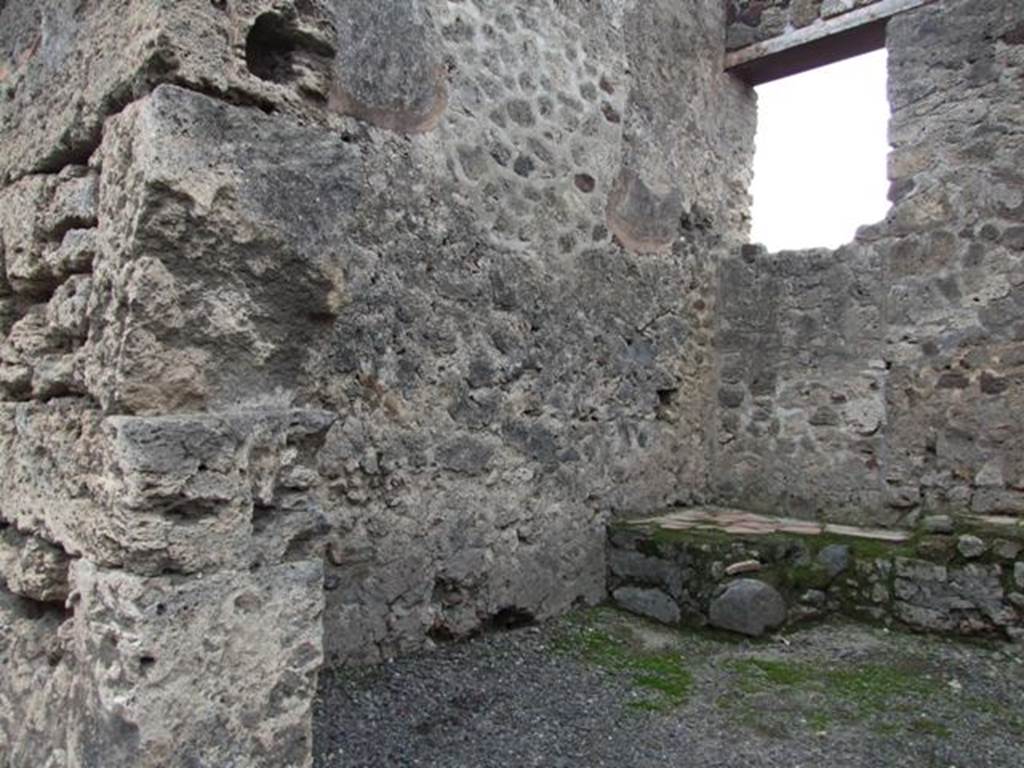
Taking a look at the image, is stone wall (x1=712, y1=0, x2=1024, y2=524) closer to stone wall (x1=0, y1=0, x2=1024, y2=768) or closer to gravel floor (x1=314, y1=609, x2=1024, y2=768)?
stone wall (x1=0, y1=0, x2=1024, y2=768)

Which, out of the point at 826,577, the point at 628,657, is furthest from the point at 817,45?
the point at 628,657

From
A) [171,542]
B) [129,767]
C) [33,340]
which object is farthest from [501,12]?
[129,767]

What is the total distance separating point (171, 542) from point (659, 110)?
4.52 meters

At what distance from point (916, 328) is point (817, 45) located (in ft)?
6.83

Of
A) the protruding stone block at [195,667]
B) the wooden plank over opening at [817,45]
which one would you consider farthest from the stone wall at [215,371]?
the wooden plank over opening at [817,45]

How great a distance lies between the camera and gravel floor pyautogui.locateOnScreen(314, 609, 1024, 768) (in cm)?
291

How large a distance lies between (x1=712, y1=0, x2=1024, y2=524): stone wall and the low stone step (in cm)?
54

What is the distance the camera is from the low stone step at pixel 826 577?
395 cm

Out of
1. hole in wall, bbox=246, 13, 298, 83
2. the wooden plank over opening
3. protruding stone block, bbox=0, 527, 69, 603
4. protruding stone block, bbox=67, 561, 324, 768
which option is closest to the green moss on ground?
protruding stone block, bbox=67, 561, 324, 768

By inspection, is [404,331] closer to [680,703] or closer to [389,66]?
[389,66]

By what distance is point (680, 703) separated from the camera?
11.2 ft

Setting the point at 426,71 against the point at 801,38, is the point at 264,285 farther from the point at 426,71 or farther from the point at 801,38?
the point at 801,38

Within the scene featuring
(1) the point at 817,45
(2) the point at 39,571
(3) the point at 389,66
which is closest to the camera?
(2) the point at 39,571

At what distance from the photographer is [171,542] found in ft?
5.41
